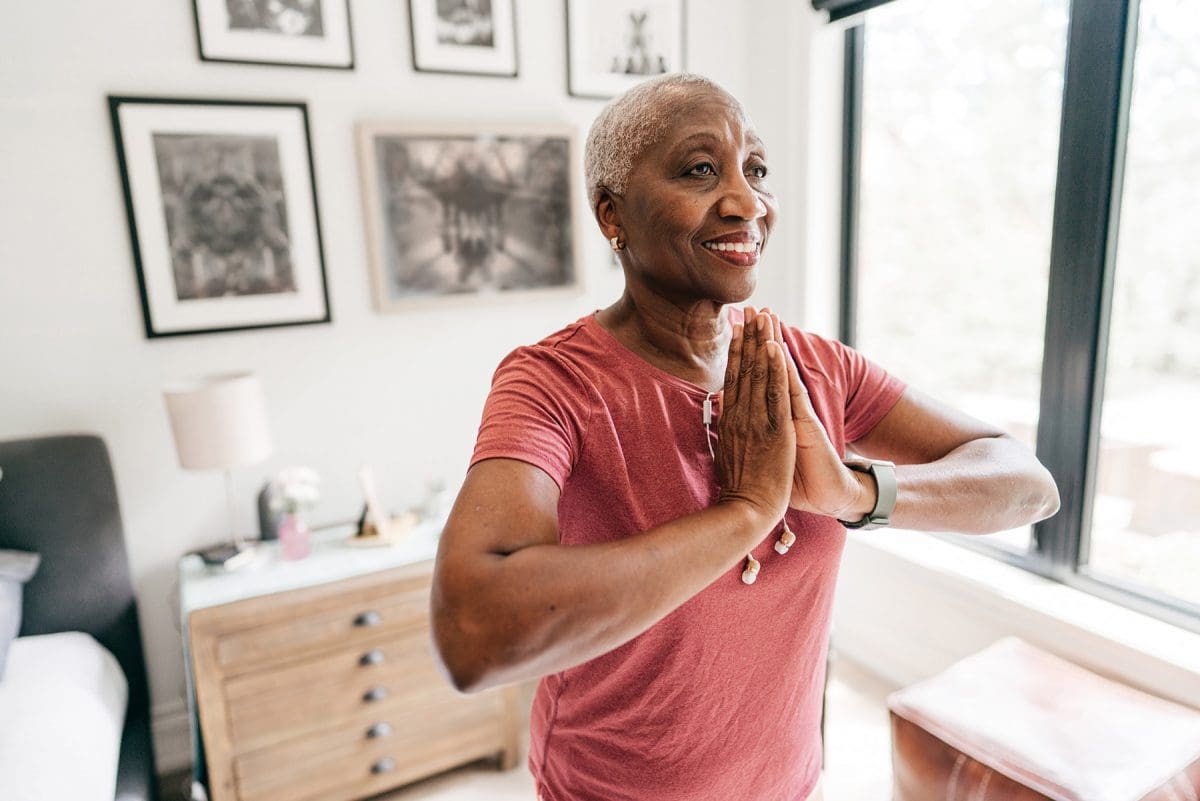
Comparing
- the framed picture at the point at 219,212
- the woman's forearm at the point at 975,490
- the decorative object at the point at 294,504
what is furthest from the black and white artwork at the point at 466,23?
the woman's forearm at the point at 975,490

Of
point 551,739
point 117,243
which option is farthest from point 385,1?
point 551,739

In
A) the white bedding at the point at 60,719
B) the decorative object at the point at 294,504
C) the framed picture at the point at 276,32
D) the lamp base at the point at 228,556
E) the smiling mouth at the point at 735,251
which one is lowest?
the white bedding at the point at 60,719

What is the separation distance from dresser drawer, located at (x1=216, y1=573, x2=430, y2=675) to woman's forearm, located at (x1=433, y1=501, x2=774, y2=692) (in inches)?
50.3

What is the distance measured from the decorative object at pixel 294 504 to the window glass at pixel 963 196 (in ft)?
6.70

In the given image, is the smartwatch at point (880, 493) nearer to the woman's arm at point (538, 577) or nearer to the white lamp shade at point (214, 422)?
the woman's arm at point (538, 577)

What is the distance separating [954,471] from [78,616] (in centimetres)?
226

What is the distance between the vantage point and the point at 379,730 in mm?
2047

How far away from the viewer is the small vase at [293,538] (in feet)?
6.91

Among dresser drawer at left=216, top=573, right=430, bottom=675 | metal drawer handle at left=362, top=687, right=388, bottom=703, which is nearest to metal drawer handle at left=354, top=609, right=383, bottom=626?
dresser drawer at left=216, top=573, right=430, bottom=675

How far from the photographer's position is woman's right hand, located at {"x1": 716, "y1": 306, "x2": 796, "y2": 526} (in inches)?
30.2

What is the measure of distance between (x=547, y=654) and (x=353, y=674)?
5.28ft

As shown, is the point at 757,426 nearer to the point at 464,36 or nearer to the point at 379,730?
the point at 379,730

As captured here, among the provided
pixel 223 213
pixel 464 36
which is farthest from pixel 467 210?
pixel 223 213

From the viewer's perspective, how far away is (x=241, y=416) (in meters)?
1.98
